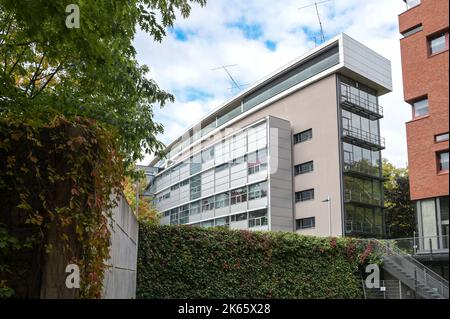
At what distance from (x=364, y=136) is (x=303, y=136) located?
206 inches

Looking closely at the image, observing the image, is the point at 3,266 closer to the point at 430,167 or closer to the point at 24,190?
the point at 24,190

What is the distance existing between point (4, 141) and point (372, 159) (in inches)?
1558

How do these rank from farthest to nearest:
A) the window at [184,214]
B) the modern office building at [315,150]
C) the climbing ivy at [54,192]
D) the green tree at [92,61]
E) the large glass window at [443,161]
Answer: the window at [184,214] < the modern office building at [315,150] < the large glass window at [443,161] < the green tree at [92,61] < the climbing ivy at [54,192]

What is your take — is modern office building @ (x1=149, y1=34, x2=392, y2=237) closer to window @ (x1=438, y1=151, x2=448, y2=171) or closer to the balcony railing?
the balcony railing

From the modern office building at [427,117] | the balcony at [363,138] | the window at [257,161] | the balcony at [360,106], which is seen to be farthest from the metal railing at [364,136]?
the modern office building at [427,117]

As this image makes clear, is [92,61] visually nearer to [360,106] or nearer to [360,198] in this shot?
[360,198]

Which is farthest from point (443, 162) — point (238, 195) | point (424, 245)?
point (238, 195)

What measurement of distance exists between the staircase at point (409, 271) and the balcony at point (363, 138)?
1603cm

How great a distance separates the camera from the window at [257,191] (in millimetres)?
41250

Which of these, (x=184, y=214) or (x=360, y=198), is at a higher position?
(x=184, y=214)

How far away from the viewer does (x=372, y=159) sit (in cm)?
4178

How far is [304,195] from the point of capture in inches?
1594

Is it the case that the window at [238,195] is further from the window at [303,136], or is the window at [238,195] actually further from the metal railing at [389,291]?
the metal railing at [389,291]
